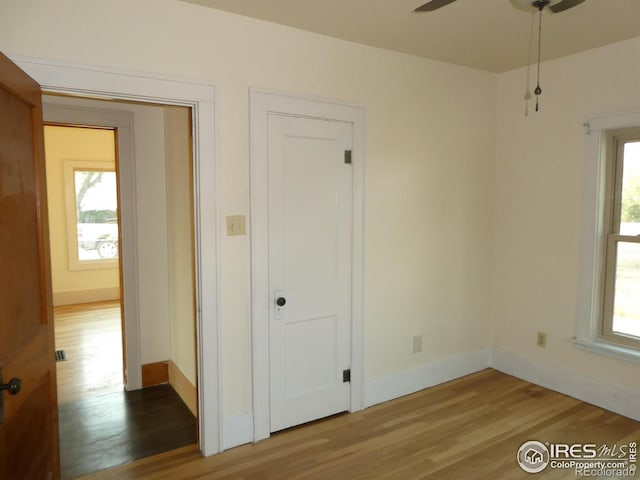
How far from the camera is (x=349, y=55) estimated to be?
9.94ft

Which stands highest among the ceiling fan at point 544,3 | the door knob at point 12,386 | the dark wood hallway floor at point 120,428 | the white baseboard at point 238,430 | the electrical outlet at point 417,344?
the ceiling fan at point 544,3

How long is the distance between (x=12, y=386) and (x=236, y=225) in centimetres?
137

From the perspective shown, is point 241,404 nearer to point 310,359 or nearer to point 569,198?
point 310,359

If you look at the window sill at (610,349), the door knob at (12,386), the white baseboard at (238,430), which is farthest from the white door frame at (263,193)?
the window sill at (610,349)

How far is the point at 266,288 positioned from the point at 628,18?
2.67 m

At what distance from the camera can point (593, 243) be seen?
3.30 m

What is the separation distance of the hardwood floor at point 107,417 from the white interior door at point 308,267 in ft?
2.55

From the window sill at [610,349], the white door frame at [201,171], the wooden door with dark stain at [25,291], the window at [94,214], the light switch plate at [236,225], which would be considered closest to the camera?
the wooden door with dark stain at [25,291]

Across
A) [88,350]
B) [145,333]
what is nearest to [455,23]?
[145,333]

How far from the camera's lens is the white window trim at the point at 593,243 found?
3.23 m

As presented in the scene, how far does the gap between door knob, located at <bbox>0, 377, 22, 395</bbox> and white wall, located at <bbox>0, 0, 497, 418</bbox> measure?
118cm

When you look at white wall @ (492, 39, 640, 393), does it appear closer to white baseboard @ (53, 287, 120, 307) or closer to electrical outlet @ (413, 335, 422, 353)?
electrical outlet @ (413, 335, 422, 353)

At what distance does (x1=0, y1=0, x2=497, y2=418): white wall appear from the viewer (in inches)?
89.1

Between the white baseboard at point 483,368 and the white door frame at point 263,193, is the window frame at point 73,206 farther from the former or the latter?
the white baseboard at point 483,368
